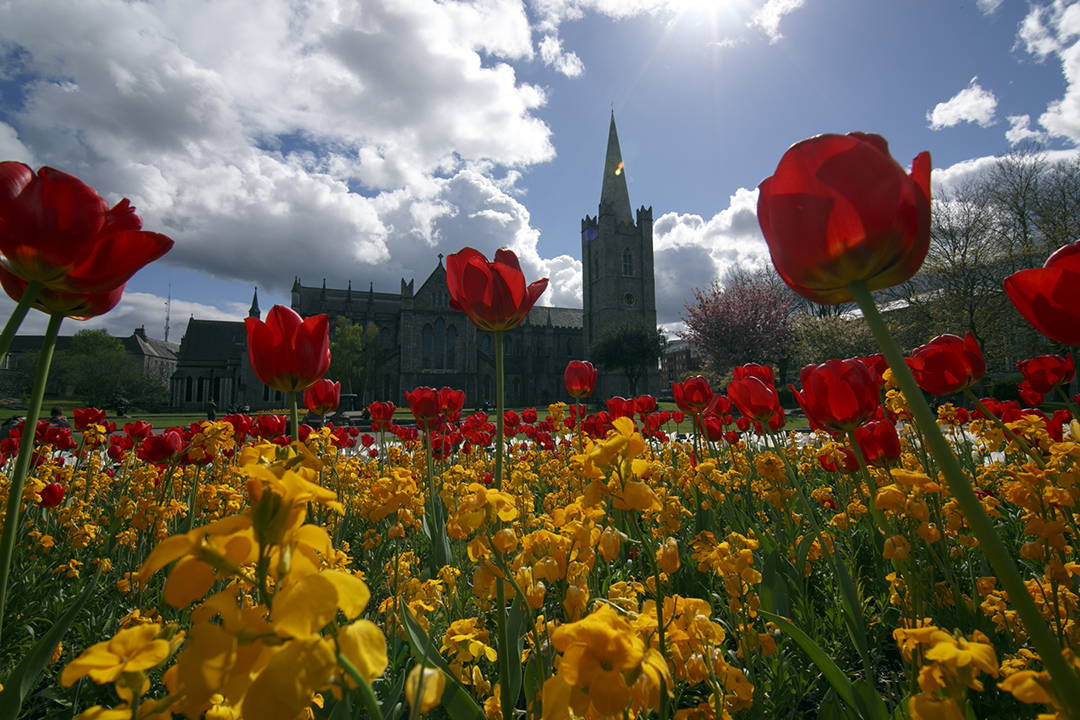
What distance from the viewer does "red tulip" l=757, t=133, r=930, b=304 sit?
84 cm

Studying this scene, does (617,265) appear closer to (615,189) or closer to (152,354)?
(615,189)

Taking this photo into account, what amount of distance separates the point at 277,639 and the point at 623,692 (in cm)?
43

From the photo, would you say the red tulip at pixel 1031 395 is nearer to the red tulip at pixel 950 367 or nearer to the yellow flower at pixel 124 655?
the red tulip at pixel 950 367

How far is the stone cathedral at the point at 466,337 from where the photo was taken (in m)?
49.2

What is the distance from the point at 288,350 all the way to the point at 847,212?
1555mm

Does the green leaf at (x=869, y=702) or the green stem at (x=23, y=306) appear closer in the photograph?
the green stem at (x=23, y=306)

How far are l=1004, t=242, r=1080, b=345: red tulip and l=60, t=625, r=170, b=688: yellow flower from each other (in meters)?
1.54

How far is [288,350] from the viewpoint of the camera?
1.62 meters

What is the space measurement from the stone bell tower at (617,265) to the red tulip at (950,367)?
161 feet

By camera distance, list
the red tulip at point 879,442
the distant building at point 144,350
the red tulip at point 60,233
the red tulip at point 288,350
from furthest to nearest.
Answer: the distant building at point 144,350
the red tulip at point 879,442
the red tulip at point 288,350
the red tulip at point 60,233

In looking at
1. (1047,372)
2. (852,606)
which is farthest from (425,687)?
Answer: (1047,372)

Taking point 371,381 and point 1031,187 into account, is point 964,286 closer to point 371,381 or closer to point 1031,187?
point 1031,187

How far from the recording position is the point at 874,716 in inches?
52.8

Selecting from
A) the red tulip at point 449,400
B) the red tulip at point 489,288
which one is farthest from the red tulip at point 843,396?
the red tulip at point 449,400
